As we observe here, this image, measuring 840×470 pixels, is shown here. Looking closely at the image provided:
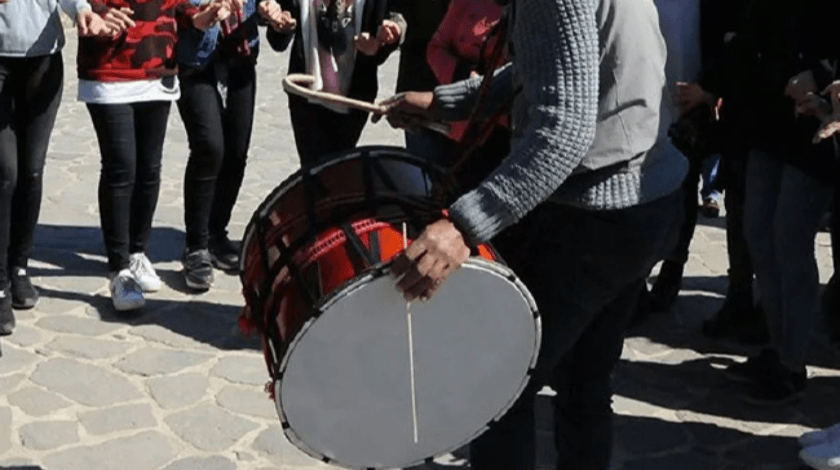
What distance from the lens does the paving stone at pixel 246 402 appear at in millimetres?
4574

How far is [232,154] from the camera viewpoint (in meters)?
5.72

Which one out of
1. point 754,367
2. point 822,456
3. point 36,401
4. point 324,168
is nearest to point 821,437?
point 822,456

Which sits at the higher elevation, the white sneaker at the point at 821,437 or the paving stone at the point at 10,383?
the white sneaker at the point at 821,437

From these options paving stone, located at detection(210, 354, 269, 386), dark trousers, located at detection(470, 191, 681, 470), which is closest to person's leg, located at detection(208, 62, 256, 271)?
paving stone, located at detection(210, 354, 269, 386)

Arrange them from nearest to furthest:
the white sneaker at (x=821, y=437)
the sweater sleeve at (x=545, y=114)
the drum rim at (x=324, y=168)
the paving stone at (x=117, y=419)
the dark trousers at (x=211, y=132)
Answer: the sweater sleeve at (x=545, y=114)
the drum rim at (x=324, y=168)
the white sneaker at (x=821, y=437)
the paving stone at (x=117, y=419)
the dark trousers at (x=211, y=132)

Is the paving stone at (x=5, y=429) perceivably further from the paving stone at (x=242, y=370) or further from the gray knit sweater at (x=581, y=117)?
the gray knit sweater at (x=581, y=117)

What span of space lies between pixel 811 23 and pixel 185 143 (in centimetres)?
459

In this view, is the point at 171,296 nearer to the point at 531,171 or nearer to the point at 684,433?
the point at 684,433

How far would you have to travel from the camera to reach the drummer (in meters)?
2.80

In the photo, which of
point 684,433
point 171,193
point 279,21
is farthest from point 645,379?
point 171,193

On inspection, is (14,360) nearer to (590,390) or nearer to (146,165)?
(146,165)

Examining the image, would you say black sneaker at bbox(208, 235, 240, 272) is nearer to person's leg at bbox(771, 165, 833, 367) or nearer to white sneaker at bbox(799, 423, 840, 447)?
person's leg at bbox(771, 165, 833, 367)

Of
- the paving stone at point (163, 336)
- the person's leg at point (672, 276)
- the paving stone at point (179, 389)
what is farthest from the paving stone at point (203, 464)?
the person's leg at point (672, 276)

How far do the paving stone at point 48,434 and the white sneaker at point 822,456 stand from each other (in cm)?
226
